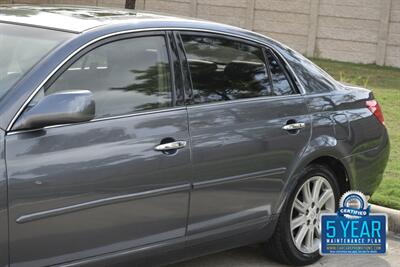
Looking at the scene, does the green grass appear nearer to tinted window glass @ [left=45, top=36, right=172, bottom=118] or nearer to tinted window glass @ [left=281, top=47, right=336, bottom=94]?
tinted window glass @ [left=281, top=47, right=336, bottom=94]

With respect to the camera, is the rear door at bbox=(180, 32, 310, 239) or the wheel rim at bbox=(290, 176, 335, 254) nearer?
the rear door at bbox=(180, 32, 310, 239)

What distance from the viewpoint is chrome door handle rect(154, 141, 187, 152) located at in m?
3.82

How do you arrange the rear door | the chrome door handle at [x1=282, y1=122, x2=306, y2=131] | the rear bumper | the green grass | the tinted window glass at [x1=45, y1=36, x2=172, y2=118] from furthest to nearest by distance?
the green grass
the rear bumper
the chrome door handle at [x1=282, y1=122, x2=306, y2=131]
the rear door
the tinted window glass at [x1=45, y1=36, x2=172, y2=118]

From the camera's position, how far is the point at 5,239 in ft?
10.6

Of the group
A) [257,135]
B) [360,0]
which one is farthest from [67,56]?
[360,0]

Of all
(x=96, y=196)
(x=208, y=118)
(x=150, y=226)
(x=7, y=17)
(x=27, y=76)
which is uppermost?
(x=7, y=17)

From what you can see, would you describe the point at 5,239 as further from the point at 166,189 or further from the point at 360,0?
the point at 360,0

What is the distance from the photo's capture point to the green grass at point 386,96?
6465 millimetres

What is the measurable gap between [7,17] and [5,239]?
4.79 feet

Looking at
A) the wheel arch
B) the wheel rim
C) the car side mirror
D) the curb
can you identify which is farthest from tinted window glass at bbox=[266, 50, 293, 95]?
the curb

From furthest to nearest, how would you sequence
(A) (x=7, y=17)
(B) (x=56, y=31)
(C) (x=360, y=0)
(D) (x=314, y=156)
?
1. (C) (x=360, y=0)
2. (D) (x=314, y=156)
3. (A) (x=7, y=17)
4. (B) (x=56, y=31)

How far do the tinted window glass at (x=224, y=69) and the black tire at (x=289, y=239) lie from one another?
2.19 ft

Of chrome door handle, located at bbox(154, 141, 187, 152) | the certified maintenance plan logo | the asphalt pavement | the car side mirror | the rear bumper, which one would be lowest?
the asphalt pavement

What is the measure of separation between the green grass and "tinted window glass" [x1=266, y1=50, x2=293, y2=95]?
1971 mm
